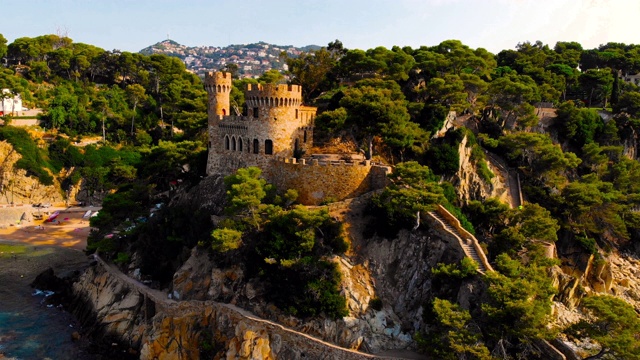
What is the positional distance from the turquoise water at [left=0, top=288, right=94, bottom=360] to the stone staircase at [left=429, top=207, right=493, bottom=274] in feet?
86.0

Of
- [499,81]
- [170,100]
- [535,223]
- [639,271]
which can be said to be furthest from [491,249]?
[170,100]

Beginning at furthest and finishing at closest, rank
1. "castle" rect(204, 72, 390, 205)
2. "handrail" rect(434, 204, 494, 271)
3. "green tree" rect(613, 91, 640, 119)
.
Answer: "green tree" rect(613, 91, 640, 119)
"castle" rect(204, 72, 390, 205)
"handrail" rect(434, 204, 494, 271)

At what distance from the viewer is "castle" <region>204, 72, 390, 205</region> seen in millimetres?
→ 35312

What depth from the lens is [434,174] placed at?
1563 inches

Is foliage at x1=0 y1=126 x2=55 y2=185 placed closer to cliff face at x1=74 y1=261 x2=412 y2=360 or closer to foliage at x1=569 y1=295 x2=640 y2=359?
cliff face at x1=74 y1=261 x2=412 y2=360

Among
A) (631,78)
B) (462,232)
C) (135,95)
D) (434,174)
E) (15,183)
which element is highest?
(631,78)

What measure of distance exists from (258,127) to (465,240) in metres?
17.8

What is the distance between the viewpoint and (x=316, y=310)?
2953cm

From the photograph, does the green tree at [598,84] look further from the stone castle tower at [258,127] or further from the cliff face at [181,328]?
the cliff face at [181,328]

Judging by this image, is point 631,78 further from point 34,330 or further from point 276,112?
point 34,330

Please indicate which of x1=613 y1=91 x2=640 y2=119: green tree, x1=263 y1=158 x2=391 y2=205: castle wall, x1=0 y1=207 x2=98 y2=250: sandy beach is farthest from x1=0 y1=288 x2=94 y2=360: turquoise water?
x1=613 y1=91 x2=640 y2=119: green tree

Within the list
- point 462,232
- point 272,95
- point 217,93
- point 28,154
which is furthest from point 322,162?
point 28,154

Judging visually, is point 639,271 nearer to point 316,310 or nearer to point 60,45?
point 316,310

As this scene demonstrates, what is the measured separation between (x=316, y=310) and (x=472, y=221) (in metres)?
15.7
